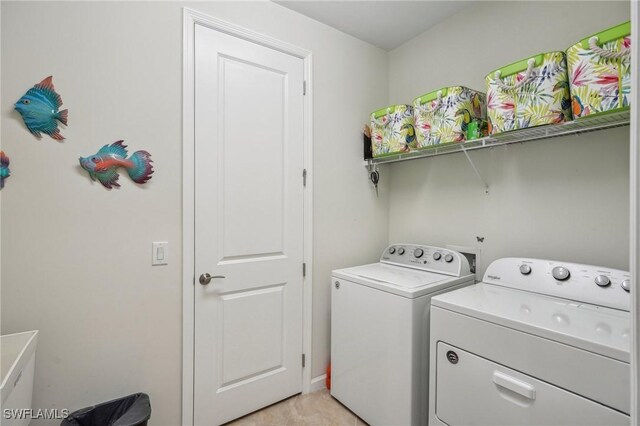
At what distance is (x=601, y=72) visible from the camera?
3.99ft

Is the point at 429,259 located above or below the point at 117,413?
above

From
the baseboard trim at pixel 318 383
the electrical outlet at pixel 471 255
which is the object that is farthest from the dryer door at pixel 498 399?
the baseboard trim at pixel 318 383

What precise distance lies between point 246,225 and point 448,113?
136 cm

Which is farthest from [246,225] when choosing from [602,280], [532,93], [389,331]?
[602,280]

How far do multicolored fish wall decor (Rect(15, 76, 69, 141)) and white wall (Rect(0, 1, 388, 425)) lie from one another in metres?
0.03

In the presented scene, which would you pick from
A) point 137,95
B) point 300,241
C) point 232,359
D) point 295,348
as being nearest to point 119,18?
point 137,95

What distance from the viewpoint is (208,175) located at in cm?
175

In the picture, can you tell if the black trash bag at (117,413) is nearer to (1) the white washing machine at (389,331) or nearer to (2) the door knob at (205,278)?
(2) the door knob at (205,278)

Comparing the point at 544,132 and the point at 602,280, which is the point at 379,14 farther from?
the point at 602,280

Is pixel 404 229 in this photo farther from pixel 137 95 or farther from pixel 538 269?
pixel 137 95

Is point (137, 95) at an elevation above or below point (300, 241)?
above

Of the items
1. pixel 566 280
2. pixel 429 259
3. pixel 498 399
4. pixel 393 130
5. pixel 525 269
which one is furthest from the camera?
pixel 393 130

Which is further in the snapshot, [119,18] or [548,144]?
[548,144]

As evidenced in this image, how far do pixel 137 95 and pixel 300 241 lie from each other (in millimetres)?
1251
